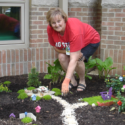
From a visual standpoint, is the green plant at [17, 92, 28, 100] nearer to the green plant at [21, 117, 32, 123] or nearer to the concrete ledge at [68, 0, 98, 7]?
the green plant at [21, 117, 32, 123]

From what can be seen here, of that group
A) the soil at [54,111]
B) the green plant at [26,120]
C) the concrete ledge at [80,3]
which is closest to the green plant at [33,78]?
the soil at [54,111]

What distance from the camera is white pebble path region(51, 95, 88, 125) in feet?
8.82

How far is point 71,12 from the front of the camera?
5000mm

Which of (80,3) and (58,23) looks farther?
(80,3)

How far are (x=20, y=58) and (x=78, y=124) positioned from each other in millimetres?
2409

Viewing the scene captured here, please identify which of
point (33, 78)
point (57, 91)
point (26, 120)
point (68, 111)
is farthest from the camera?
point (33, 78)

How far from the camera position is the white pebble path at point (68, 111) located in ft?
8.82

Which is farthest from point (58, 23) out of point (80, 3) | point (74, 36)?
point (80, 3)

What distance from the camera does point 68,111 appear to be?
117 inches

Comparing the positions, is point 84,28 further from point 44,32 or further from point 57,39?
point 44,32

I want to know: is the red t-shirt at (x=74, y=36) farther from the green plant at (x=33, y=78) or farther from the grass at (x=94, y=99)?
the grass at (x=94, y=99)

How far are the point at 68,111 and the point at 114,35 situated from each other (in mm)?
2434

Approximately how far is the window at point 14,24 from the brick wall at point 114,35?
1580mm

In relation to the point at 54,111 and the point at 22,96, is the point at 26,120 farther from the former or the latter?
the point at 22,96
